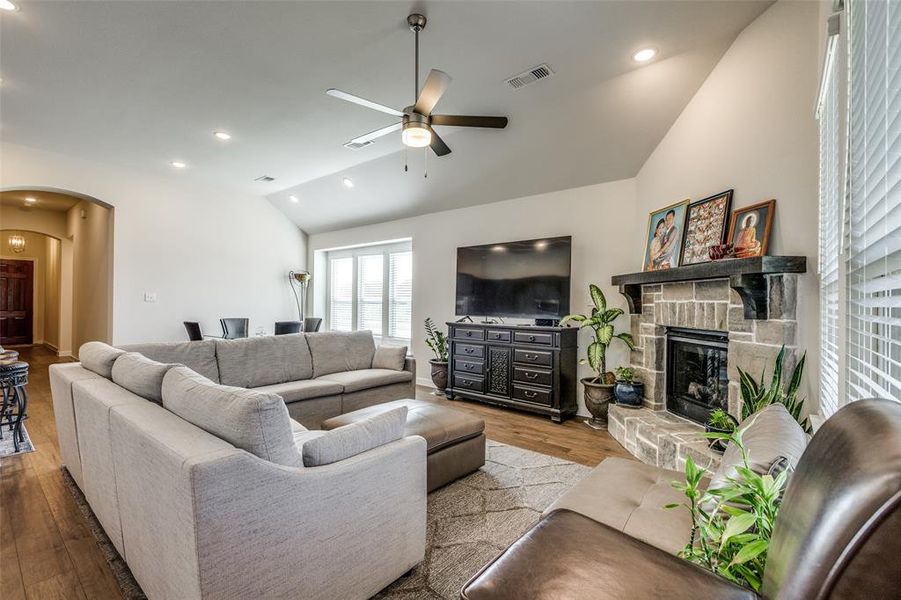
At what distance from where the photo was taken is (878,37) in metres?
1.06

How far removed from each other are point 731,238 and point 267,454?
2991 millimetres

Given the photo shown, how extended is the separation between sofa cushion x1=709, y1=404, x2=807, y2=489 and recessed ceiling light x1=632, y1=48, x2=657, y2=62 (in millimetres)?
2442

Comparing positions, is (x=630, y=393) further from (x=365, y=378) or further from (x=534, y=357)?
(x=365, y=378)

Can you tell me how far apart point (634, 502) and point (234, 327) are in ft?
19.4

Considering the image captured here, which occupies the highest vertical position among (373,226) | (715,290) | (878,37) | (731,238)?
(373,226)

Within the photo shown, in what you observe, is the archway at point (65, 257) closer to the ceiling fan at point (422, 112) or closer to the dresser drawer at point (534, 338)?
Answer: the ceiling fan at point (422, 112)

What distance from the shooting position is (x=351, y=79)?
319cm

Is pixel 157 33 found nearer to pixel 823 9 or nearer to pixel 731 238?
pixel 823 9

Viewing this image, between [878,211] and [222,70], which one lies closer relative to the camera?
[878,211]

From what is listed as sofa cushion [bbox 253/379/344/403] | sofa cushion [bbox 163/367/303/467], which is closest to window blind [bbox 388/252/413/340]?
sofa cushion [bbox 253/379/344/403]

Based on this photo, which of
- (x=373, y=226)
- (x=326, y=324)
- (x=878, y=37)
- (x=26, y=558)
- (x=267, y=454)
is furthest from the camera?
(x=326, y=324)

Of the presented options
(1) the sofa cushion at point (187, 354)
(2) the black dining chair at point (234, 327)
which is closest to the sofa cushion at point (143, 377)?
(1) the sofa cushion at point (187, 354)

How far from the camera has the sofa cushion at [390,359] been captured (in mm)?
4401

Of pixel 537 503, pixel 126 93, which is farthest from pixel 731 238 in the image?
pixel 126 93
